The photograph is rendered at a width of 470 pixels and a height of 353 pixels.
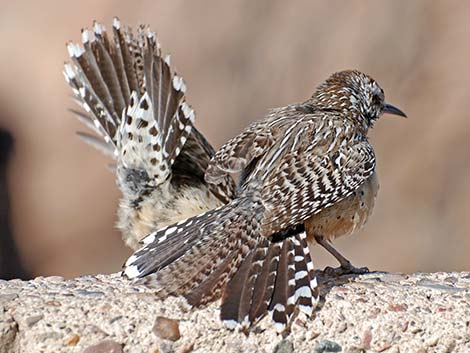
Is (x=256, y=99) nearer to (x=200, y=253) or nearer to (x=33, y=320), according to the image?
(x=200, y=253)

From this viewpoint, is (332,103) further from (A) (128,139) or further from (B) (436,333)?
(B) (436,333)

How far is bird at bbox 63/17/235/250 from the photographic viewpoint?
14.6 ft

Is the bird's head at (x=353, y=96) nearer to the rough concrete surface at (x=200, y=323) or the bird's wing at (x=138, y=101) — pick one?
the bird's wing at (x=138, y=101)

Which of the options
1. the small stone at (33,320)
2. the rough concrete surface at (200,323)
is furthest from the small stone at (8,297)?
the small stone at (33,320)

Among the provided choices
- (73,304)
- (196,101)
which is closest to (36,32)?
(196,101)

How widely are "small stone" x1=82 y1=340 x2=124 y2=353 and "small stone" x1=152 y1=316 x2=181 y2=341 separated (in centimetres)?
11

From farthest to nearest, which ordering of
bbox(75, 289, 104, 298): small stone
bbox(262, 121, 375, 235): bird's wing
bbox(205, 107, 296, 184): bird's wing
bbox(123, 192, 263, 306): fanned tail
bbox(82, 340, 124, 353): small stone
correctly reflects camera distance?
1. bbox(205, 107, 296, 184): bird's wing
2. bbox(262, 121, 375, 235): bird's wing
3. bbox(123, 192, 263, 306): fanned tail
4. bbox(75, 289, 104, 298): small stone
5. bbox(82, 340, 124, 353): small stone

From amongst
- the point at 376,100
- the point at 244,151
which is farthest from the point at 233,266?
the point at 376,100

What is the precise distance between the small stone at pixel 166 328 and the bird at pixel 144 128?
4.91 ft

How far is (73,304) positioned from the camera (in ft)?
9.84

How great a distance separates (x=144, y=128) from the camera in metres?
4.40

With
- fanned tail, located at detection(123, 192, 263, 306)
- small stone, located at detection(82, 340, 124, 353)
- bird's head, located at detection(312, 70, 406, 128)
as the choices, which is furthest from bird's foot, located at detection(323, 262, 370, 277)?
small stone, located at detection(82, 340, 124, 353)

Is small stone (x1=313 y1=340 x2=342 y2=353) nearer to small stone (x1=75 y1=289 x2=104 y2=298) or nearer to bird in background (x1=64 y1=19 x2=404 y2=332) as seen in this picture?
bird in background (x1=64 y1=19 x2=404 y2=332)

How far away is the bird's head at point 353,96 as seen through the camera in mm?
4738
